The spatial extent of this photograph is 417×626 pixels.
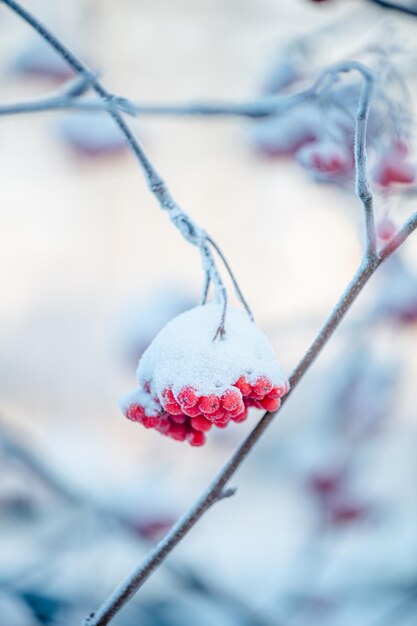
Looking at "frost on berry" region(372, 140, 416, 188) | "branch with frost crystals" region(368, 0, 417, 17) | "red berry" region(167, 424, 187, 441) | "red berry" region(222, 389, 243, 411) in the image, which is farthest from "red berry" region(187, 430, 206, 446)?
"frost on berry" region(372, 140, 416, 188)

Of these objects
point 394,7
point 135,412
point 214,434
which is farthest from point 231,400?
point 214,434

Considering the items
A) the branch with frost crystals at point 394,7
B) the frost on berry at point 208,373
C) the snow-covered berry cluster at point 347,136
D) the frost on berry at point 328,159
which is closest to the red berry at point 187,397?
the frost on berry at point 208,373

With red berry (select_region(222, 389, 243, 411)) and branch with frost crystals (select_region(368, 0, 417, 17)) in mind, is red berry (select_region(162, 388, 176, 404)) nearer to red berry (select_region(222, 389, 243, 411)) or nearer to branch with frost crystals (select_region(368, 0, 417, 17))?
red berry (select_region(222, 389, 243, 411))

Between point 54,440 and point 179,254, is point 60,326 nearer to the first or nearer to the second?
point 54,440

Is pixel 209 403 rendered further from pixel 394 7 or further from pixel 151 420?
pixel 394 7

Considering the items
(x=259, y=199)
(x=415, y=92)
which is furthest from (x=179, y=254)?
(x=415, y=92)

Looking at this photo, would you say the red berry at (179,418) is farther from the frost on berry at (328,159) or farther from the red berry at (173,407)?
the frost on berry at (328,159)
